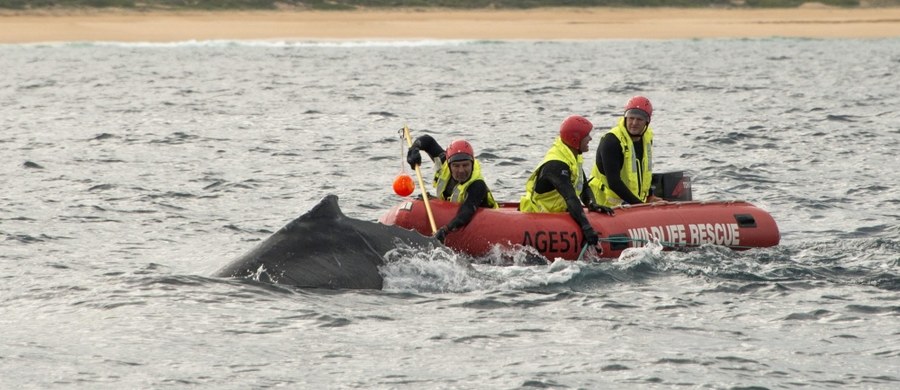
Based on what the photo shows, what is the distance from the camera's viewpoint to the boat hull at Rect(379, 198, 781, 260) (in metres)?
15.9

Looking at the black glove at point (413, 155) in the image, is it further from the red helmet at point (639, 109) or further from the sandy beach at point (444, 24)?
the sandy beach at point (444, 24)

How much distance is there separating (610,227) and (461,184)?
5.80ft

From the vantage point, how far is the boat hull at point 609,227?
15.9 meters

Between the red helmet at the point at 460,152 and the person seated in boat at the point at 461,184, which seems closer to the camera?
the person seated in boat at the point at 461,184

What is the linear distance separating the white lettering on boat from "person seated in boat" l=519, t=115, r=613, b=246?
482 mm

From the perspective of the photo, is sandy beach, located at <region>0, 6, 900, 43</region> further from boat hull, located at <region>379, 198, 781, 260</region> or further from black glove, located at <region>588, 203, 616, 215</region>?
black glove, located at <region>588, 203, 616, 215</region>

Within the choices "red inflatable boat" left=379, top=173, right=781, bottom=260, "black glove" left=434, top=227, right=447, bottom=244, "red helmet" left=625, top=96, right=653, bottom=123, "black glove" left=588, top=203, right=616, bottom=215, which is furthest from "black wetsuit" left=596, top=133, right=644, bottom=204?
"black glove" left=434, top=227, right=447, bottom=244

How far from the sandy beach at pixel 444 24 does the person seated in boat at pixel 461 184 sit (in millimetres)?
51647

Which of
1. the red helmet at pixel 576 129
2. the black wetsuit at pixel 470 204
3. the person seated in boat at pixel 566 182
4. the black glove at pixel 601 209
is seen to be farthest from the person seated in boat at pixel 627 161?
the black wetsuit at pixel 470 204

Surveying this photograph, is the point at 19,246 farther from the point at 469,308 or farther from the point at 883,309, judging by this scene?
the point at 883,309

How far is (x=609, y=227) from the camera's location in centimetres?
1633

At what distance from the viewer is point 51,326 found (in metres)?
13.2

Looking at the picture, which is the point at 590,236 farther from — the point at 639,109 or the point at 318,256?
the point at 318,256

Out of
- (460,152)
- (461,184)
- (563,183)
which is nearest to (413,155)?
(461,184)
